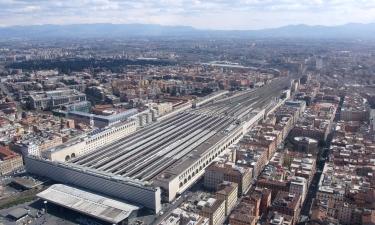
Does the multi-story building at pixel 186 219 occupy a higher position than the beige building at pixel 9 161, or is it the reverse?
the multi-story building at pixel 186 219

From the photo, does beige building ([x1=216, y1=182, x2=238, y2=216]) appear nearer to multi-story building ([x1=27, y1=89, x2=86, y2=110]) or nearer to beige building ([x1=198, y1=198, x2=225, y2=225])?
beige building ([x1=198, y1=198, x2=225, y2=225])

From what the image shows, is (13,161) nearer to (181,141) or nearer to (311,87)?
(181,141)

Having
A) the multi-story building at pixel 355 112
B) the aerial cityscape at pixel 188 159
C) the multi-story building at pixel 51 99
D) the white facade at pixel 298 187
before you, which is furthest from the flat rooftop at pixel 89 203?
the multi-story building at pixel 51 99

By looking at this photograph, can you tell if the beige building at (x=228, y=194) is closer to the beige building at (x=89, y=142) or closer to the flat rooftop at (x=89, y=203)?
the flat rooftop at (x=89, y=203)

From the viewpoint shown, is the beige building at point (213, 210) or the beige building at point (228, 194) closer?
the beige building at point (213, 210)

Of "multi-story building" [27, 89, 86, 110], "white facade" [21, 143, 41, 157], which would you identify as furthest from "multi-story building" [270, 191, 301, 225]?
"multi-story building" [27, 89, 86, 110]

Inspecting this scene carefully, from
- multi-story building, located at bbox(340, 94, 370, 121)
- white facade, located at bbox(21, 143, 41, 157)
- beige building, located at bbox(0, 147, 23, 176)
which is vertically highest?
multi-story building, located at bbox(340, 94, 370, 121)

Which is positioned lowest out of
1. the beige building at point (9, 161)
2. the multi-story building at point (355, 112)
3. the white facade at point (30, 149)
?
the beige building at point (9, 161)

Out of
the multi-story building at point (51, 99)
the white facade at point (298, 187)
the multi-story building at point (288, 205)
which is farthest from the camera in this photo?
the multi-story building at point (51, 99)

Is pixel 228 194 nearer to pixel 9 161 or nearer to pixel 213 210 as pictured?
pixel 213 210
